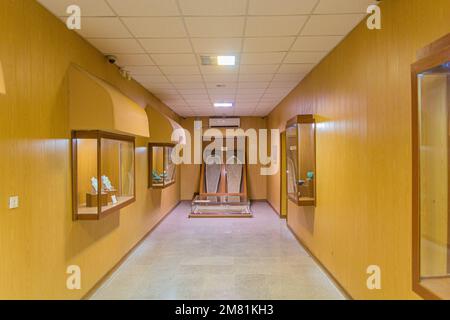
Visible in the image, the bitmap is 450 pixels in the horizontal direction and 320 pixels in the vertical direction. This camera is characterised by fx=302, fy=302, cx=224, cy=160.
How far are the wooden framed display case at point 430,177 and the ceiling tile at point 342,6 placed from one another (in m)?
1.08

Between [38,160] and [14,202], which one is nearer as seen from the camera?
[14,202]

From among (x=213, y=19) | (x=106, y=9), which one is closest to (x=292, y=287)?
(x=213, y=19)

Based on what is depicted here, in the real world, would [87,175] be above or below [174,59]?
below

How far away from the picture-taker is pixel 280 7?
2.78 metres

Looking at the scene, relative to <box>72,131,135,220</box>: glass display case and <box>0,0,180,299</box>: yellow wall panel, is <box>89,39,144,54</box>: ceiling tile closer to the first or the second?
<box>0,0,180,299</box>: yellow wall panel

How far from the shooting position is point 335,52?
3779 mm

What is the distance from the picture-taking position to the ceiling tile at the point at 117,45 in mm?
3544

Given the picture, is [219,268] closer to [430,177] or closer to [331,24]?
[430,177]

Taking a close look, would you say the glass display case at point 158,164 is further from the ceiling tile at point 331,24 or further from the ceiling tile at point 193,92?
the ceiling tile at point 331,24

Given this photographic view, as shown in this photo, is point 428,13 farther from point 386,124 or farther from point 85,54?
point 85,54

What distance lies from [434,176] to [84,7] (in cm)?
309

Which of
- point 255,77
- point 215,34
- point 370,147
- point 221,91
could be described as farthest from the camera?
point 221,91

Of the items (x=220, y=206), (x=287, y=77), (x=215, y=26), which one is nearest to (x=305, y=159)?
(x=287, y=77)

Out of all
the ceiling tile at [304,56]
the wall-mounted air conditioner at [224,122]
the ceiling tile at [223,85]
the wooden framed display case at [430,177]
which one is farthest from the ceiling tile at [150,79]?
the wall-mounted air conditioner at [224,122]
